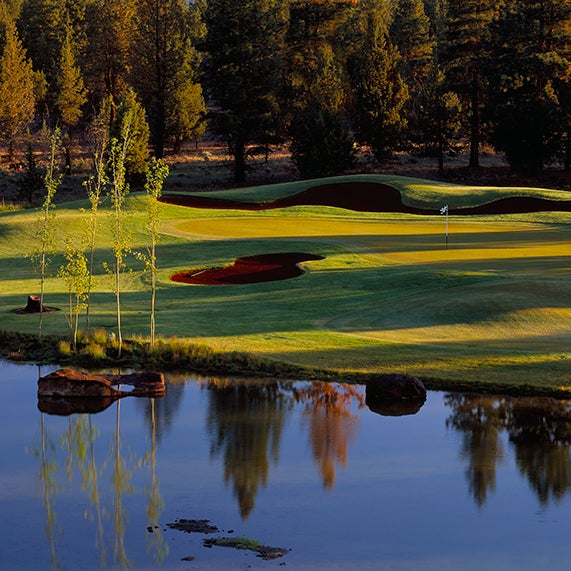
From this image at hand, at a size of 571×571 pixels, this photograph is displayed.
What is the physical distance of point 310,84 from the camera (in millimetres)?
94000

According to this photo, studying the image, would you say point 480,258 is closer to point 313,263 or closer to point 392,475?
point 313,263

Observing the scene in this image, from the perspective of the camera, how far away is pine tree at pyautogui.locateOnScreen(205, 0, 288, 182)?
88.3 meters

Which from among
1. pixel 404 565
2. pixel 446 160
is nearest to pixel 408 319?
pixel 404 565

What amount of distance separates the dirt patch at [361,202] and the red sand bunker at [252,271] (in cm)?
2120

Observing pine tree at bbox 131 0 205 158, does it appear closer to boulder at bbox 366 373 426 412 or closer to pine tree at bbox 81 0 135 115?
pine tree at bbox 81 0 135 115

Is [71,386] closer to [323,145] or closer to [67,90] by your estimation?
[323,145]

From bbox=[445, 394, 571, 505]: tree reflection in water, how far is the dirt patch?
41.5 meters

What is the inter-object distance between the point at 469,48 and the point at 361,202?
2743cm

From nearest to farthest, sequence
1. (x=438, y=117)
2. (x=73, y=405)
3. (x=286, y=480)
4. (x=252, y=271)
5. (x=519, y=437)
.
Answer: (x=286, y=480) < (x=519, y=437) < (x=73, y=405) < (x=252, y=271) < (x=438, y=117)

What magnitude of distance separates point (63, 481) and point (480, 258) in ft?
84.8

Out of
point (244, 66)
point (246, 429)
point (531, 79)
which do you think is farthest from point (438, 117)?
point (246, 429)

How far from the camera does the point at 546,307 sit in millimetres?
32688

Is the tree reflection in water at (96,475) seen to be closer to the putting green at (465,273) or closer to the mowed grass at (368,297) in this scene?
the mowed grass at (368,297)

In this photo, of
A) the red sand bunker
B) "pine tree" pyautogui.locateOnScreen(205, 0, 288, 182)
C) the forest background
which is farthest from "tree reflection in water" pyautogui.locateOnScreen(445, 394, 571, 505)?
"pine tree" pyautogui.locateOnScreen(205, 0, 288, 182)
